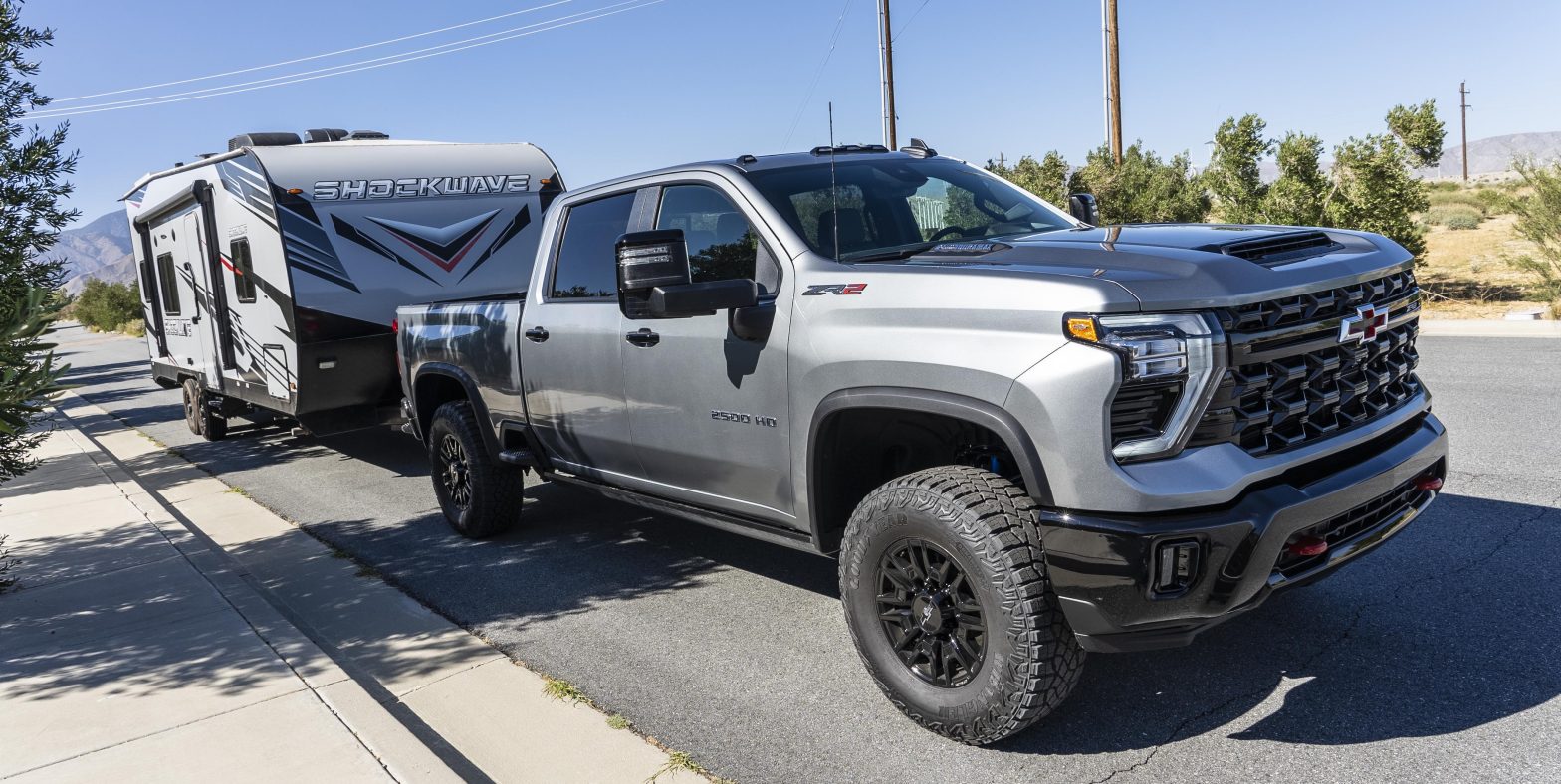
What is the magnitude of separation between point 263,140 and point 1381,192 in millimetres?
14648

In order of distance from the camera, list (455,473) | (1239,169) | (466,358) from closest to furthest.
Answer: (466,358)
(455,473)
(1239,169)

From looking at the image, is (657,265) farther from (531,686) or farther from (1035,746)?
(1035,746)

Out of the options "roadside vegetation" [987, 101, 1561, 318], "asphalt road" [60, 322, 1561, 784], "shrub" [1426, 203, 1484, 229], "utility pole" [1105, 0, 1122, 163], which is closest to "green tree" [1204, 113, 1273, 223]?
"roadside vegetation" [987, 101, 1561, 318]

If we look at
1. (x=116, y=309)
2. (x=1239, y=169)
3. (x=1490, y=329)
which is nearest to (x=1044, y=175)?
(x=1239, y=169)

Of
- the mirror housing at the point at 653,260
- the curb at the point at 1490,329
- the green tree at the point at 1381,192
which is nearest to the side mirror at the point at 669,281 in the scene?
the mirror housing at the point at 653,260

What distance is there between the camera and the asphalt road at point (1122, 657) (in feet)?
11.4

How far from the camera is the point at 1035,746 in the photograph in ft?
11.8

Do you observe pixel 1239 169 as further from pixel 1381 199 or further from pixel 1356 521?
pixel 1356 521

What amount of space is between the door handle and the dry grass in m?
14.3

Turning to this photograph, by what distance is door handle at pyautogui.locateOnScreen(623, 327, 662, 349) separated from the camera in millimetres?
4836

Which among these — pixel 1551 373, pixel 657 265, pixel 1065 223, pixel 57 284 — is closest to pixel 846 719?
pixel 657 265

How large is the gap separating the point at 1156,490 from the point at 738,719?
1804 mm

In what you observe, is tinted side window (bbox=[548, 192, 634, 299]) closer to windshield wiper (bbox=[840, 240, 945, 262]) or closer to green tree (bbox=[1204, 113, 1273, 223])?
windshield wiper (bbox=[840, 240, 945, 262])

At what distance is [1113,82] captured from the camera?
2016 cm
